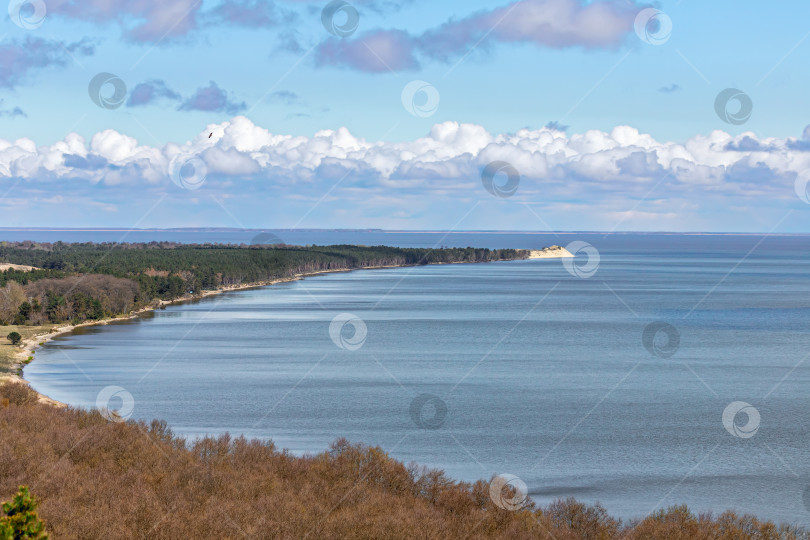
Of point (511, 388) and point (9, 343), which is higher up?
point (9, 343)

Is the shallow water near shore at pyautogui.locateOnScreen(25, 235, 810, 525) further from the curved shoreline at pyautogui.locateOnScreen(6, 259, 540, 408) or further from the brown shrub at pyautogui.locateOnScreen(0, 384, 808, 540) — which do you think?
the brown shrub at pyautogui.locateOnScreen(0, 384, 808, 540)

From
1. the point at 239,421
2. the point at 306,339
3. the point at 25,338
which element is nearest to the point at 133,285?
the point at 25,338

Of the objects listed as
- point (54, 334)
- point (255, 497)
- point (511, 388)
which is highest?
point (54, 334)

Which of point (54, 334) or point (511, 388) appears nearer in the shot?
point (511, 388)

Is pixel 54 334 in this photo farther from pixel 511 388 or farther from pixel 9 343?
pixel 511 388

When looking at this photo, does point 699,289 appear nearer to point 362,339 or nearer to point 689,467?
point 362,339

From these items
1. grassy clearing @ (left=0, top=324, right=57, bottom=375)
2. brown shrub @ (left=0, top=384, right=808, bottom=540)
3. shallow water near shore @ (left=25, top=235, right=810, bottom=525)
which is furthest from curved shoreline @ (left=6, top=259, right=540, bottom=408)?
brown shrub @ (left=0, top=384, right=808, bottom=540)

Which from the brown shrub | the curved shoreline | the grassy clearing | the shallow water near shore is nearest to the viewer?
the brown shrub

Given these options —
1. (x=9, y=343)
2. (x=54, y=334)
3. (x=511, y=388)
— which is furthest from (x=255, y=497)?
(x=54, y=334)

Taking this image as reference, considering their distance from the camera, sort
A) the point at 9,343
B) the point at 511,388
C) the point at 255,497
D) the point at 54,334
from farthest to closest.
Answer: the point at 54,334 < the point at 9,343 < the point at 511,388 < the point at 255,497
